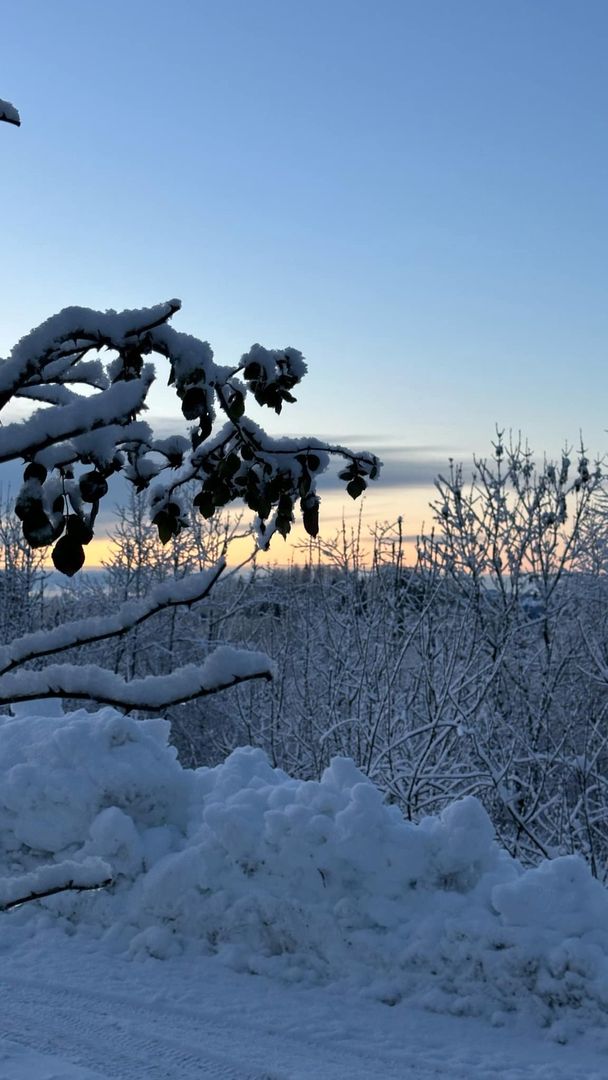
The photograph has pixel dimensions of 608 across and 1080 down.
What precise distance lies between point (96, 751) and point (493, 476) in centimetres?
1222

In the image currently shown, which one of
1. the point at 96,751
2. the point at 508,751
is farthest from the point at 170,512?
the point at 508,751

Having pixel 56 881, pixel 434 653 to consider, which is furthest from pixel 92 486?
pixel 434 653

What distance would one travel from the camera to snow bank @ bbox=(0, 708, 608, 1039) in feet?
18.6

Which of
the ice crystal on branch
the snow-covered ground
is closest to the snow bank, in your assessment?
the snow-covered ground

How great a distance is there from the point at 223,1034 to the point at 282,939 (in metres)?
1.07

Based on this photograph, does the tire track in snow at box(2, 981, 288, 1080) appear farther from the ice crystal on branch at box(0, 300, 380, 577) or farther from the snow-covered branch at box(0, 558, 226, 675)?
the snow-covered branch at box(0, 558, 226, 675)

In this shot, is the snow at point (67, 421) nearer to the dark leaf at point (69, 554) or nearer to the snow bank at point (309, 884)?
the dark leaf at point (69, 554)

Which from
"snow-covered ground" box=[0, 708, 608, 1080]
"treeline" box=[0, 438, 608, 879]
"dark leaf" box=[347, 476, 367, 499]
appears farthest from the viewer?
"treeline" box=[0, 438, 608, 879]

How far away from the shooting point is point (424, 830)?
6.55 m

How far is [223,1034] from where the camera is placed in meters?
5.16

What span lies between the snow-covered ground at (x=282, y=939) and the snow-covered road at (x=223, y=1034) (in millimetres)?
12

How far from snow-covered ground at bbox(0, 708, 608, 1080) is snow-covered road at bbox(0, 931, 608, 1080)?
0.04 ft

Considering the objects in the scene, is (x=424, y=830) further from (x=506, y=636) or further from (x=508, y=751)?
(x=506, y=636)

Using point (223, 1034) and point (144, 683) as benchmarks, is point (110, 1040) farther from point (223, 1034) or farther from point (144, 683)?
point (144, 683)
